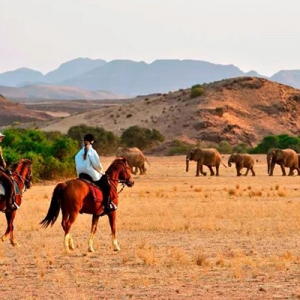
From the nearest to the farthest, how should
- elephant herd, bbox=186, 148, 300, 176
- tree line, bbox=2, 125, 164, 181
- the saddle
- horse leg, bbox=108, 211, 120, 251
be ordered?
the saddle < horse leg, bbox=108, 211, 120, 251 < tree line, bbox=2, 125, 164, 181 < elephant herd, bbox=186, 148, 300, 176

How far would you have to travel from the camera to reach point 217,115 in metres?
Answer: 112

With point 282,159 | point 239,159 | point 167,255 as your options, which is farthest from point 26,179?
point 282,159

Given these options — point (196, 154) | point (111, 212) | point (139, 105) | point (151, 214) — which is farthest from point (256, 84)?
point (111, 212)

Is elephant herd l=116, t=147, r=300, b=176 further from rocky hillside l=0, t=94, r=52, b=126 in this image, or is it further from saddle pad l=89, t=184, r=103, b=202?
rocky hillside l=0, t=94, r=52, b=126

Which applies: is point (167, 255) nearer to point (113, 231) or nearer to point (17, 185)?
point (113, 231)

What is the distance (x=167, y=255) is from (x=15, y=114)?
170 m

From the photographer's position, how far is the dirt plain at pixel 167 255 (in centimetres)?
1239

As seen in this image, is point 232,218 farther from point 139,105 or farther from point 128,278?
point 139,105

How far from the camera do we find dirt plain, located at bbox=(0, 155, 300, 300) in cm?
1239

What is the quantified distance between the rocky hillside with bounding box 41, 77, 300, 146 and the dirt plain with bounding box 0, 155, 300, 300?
76717mm

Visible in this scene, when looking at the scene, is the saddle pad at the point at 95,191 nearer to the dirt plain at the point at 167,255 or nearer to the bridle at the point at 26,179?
the dirt plain at the point at 167,255

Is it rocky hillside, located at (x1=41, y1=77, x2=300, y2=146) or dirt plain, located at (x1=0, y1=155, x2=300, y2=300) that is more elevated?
rocky hillside, located at (x1=41, y1=77, x2=300, y2=146)

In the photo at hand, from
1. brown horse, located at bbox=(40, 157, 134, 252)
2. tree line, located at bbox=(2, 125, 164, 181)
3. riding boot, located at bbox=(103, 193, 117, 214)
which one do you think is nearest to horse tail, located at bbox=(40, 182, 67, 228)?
brown horse, located at bbox=(40, 157, 134, 252)

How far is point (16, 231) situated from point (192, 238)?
171 inches
